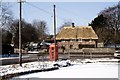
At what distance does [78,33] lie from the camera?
9288 centimetres

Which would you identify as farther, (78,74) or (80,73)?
(80,73)

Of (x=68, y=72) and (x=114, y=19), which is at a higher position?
(x=114, y=19)

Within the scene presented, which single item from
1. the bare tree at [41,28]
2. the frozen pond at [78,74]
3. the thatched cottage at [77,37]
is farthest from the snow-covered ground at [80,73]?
the bare tree at [41,28]

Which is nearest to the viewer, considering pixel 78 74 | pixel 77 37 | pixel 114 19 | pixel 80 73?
pixel 78 74

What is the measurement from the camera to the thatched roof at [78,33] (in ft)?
298

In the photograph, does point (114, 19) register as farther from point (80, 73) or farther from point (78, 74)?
point (78, 74)

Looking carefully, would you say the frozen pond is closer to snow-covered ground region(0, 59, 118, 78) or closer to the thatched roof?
snow-covered ground region(0, 59, 118, 78)

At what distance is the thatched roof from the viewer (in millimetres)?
90938

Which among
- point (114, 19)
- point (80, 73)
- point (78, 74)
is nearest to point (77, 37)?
point (114, 19)

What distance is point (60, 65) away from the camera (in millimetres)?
30844

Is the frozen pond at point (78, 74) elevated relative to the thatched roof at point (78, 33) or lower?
lower

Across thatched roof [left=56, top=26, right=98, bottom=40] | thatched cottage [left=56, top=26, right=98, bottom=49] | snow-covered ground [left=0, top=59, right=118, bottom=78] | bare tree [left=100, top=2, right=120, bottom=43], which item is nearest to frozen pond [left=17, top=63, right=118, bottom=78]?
snow-covered ground [left=0, top=59, right=118, bottom=78]

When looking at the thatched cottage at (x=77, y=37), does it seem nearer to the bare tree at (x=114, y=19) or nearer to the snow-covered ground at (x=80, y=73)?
the bare tree at (x=114, y=19)

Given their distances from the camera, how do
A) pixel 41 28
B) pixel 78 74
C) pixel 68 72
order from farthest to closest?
1. pixel 41 28
2. pixel 68 72
3. pixel 78 74
